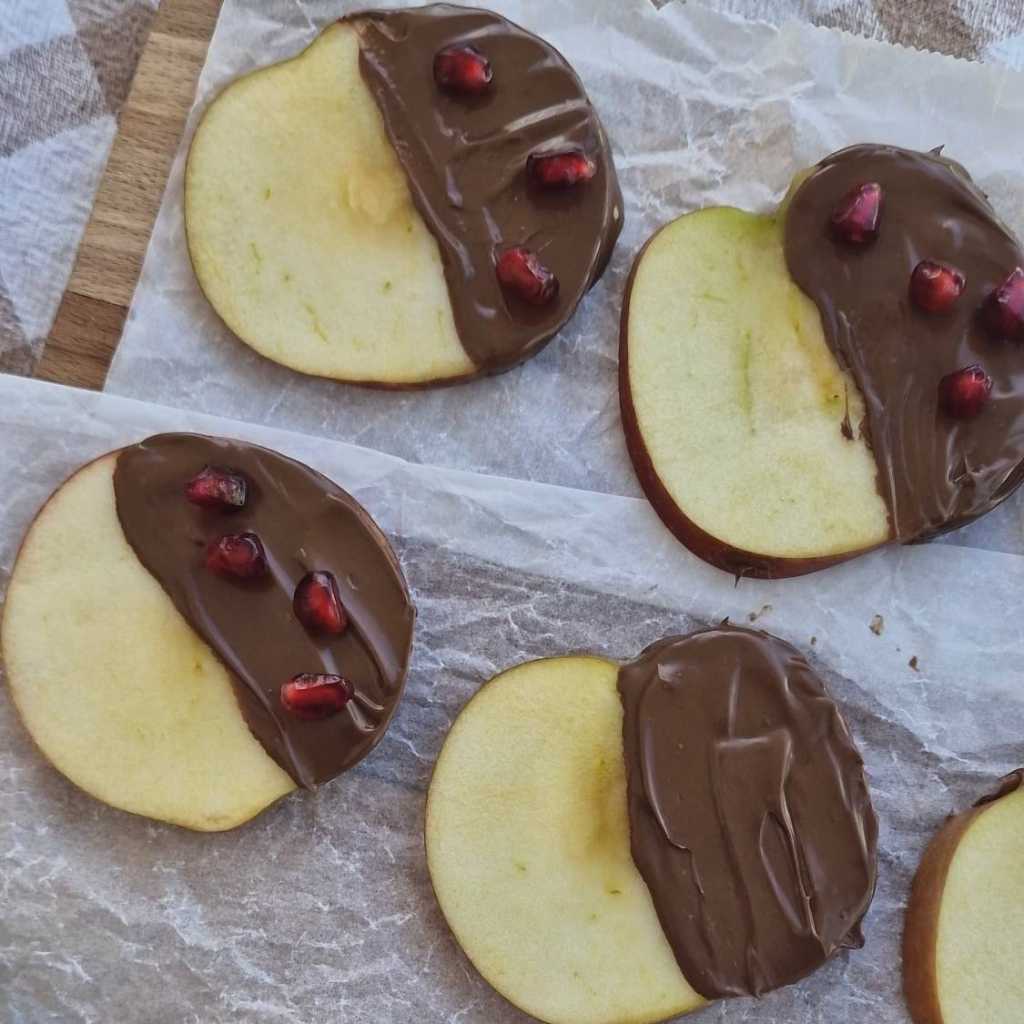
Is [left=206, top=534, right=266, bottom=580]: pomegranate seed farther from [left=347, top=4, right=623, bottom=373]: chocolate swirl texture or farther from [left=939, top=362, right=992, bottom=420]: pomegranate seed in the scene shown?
[left=939, top=362, right=992, bottom=420]: pomegranate seed

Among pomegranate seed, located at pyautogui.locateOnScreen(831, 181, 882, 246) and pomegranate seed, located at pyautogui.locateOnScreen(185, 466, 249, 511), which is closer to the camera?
pomegranate seed, located at pyautogui.locateOnScreen(185, 466, 249, 511)

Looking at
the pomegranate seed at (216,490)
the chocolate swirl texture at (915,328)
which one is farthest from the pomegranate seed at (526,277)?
the pomegranate seed at (216,490)

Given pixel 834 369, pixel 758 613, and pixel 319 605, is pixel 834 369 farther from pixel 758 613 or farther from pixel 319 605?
pixel 319 605

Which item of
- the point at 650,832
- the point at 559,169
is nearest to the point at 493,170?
the point at 559,169

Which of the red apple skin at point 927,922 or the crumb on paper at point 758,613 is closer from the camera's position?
the red apple skin at point 927,922

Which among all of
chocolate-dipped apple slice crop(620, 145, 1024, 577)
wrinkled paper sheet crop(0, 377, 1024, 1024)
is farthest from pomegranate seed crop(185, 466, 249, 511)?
chocolate-dipped apple slice crop(620, 145, 1024, 577)

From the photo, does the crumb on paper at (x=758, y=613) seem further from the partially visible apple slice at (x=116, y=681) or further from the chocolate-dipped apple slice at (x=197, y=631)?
the partially visible apple slice at (x=116, y=681)
